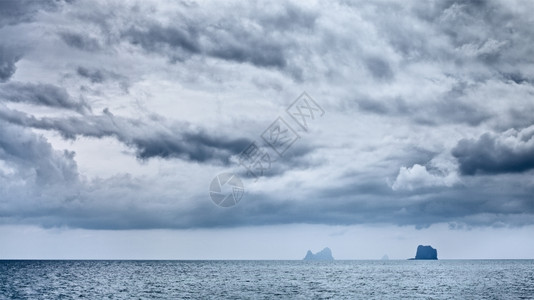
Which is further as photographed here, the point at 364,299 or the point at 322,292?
the point at 322,292

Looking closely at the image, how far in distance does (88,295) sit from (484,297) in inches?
2983

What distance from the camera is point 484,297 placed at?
9331 centimetres

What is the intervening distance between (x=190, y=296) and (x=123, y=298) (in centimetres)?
1250

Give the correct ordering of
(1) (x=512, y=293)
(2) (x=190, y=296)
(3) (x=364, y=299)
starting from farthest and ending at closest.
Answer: (1) (x=512, y=293), (2) (x=190, y=296), (3) (x=364, y=299)

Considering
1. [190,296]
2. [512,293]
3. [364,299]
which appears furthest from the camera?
[512,293]

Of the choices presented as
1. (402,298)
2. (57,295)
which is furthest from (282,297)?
(57,295)

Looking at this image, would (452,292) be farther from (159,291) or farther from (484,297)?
(159,291)

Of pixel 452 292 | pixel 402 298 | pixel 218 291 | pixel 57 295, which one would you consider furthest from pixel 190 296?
pixel 452 292

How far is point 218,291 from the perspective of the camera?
103438 mm

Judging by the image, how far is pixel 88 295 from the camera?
314 feet

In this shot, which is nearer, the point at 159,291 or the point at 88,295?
the point at 88,295

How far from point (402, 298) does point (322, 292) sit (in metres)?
16.4

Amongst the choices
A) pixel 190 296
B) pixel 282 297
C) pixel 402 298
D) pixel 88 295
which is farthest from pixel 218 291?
pixel 402 298

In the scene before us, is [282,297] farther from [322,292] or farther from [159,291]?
[159,291]
